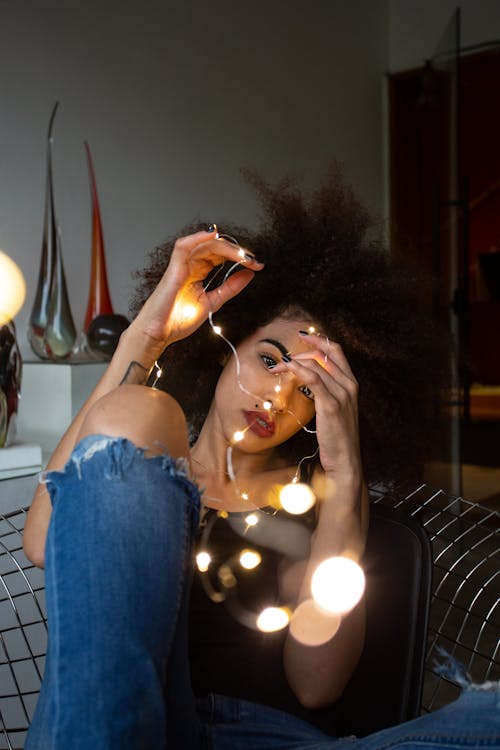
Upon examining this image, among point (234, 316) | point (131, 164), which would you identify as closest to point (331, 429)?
point (234, 316)

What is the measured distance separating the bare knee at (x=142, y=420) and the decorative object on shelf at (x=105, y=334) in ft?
4.15

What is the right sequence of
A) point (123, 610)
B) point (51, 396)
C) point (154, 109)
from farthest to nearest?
1. point (154, 109)
2. point (51, 396)
3. point (123, 610)

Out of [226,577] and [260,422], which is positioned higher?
[260,422]

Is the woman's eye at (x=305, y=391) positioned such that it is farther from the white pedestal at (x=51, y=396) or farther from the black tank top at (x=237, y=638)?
the white pedestal at (x=51, y=396)

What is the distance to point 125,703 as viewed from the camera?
65 cm

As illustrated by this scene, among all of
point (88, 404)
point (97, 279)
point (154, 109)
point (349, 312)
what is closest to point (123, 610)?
point (88, 404)

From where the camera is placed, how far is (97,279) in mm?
2396

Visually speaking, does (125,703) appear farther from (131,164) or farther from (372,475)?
(131,164)

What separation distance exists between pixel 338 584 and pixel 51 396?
1169 mm

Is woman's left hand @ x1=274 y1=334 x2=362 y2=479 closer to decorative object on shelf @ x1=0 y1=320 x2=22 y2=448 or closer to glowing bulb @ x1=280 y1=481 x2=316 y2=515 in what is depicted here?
glowing bulb @ x1=280 y1=481 x2=316 y2=515

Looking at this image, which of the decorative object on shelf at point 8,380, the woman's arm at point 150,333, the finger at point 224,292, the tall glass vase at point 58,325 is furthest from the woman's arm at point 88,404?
the tall glass vase at point 58,325

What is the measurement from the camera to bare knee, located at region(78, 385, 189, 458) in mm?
768

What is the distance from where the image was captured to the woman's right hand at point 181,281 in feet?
3.40

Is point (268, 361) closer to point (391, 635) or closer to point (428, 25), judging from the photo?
point (391, 635)
